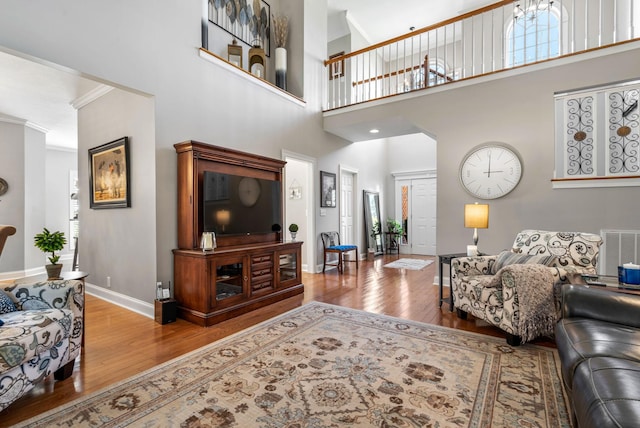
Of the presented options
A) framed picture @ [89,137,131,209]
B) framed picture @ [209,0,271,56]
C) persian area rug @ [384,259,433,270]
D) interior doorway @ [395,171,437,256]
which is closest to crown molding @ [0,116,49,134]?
framed picture @ [89,137,131,209]

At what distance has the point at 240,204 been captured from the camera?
11.9 feet

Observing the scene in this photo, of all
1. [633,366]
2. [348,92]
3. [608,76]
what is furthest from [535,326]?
[348,92]

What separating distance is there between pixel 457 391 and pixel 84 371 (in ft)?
8.27

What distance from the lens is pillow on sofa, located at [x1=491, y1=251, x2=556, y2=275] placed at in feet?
8.63

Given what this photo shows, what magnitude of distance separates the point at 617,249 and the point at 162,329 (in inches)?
202

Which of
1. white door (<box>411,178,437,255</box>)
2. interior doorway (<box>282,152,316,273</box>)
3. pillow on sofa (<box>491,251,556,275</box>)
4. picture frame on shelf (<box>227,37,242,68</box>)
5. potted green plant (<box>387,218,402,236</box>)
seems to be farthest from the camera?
potted green plant (<box>387,218,402,236</box>)

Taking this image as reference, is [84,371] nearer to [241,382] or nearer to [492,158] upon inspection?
[241,382]

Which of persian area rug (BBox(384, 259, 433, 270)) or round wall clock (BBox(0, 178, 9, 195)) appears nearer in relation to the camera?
round wall clock (BBox(0, 178, 9, 195))

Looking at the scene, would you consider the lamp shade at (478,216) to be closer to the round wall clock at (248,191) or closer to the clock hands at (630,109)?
the clock hands at (630,109)

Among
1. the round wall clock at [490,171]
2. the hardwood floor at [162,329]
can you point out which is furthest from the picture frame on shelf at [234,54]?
Result: the round wall clock at [490,171]

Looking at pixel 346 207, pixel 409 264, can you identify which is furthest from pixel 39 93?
pixel 409 264

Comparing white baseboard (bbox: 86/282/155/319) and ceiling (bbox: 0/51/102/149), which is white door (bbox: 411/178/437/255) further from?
ceiling (bbox: 0/51/102/149)

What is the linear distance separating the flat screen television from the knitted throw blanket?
9.07ft

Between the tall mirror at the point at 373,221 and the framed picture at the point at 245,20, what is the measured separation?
4036 millimetres
